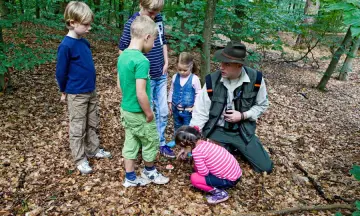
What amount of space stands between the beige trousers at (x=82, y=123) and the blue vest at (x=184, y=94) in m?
1.21

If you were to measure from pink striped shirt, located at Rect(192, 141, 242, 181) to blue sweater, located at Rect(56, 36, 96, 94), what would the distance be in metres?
1.55

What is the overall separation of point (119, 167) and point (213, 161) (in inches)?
55.0

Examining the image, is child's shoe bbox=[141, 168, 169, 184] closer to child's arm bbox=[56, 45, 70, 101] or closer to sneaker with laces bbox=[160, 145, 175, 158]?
sneaker with laces bbox=[160, 145, 175, 158]

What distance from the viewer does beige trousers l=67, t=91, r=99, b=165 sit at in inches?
127

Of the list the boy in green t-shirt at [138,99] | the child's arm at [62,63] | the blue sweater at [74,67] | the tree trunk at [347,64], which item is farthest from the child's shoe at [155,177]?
the tree trunk at [347,64]

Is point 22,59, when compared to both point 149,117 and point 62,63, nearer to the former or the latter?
point 62,63

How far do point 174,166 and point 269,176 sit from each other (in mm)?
1386

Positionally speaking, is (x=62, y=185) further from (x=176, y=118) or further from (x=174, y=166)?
(x=176, y=118)

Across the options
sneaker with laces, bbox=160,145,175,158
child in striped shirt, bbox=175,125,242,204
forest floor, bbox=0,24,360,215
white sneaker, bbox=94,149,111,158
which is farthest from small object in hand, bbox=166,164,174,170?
white sneaker, bbox=94,149,111,158

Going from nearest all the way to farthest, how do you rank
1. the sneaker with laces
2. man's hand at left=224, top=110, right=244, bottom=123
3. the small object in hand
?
1. man's hand at left=224, top=110, right=244, bottom=123
2. the small object in hand
3. the sneaker with laces

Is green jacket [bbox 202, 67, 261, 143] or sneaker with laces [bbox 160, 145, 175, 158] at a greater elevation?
green jacket [bbox 202, 67, 261, 143]

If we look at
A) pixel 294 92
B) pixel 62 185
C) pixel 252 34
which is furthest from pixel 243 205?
pixel 294 92

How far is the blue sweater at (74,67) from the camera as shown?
2.95 meters

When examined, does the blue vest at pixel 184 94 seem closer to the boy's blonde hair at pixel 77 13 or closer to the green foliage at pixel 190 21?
the green foliage at pixel 190 21
